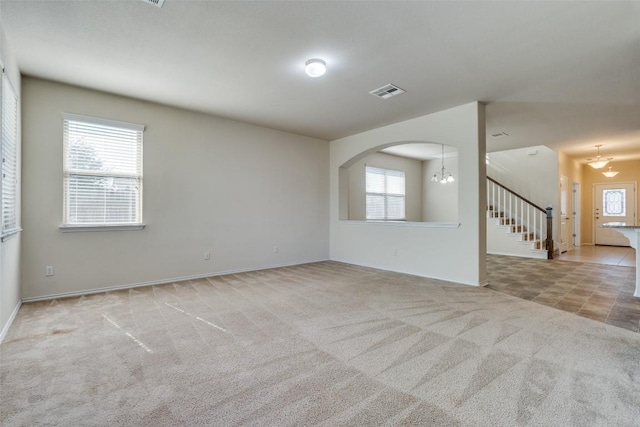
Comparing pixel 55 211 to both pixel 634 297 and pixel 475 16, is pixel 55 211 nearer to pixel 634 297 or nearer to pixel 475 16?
pixel 475 16

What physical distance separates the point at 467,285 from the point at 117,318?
14.7 ft

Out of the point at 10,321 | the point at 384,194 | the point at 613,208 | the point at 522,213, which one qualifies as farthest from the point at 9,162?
the point at 613,208

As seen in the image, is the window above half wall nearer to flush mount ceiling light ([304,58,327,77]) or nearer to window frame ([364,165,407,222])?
window frame ([364,165,407,222])

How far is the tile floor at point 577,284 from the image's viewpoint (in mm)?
3381

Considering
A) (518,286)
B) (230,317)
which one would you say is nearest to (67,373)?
(230,317)

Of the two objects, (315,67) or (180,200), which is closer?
(315,67)

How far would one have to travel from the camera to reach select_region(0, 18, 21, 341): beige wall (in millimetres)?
2671

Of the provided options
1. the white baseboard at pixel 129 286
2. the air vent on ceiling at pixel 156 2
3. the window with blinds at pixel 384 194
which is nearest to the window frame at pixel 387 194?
the window with blinds at pixel 384 194

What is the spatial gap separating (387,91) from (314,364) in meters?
3.44

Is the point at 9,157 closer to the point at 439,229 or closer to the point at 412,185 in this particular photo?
the point at 439,229

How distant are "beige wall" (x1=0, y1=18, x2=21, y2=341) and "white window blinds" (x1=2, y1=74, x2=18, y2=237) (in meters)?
0.13

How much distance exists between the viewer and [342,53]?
3.09 m

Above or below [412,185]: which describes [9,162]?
below

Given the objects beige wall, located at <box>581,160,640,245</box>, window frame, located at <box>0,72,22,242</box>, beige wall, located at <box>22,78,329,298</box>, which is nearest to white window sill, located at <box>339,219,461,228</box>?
beige wall, located at <box>22,78,329,298</box>
